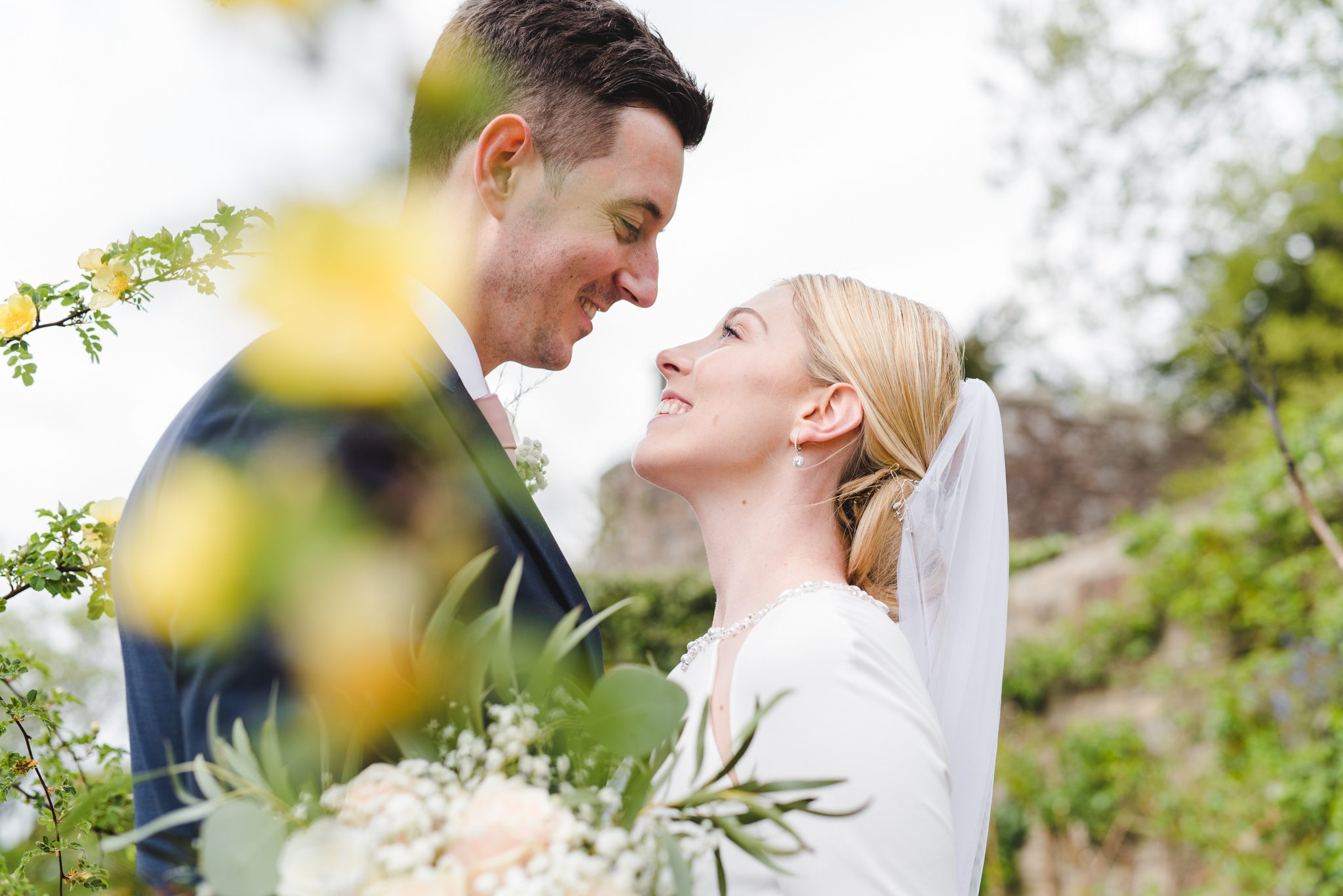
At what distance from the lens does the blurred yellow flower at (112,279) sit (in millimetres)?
1950

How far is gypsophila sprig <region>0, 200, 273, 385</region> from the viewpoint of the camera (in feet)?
6.36

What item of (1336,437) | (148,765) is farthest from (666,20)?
(1336,437)

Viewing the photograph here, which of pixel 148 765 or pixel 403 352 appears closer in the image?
pixel 148 765

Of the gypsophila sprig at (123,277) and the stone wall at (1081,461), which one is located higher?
the stone wall at (1081,461)

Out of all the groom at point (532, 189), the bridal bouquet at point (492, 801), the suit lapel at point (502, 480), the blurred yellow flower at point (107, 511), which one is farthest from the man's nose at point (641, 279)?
the bridal bouquet at point (492, 801)

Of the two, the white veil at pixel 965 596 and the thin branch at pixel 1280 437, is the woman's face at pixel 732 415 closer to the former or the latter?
the white veil at pixel 965 596

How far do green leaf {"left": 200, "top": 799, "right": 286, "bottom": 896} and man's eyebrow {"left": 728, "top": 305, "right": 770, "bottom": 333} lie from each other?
189 cm

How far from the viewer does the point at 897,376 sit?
269 centimetres

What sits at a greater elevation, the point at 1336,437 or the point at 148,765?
the point at 1336,437

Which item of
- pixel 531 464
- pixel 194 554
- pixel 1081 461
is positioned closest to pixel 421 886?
pixel 194 554

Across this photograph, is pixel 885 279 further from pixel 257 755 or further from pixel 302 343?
pixel 257 755

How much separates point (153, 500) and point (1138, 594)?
326 inches

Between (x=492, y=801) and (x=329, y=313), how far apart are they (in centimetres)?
89

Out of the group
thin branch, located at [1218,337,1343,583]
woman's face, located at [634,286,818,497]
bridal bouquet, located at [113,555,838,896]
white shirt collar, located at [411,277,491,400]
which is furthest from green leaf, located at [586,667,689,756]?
thin branch, located at [1218,337,1343,583]
